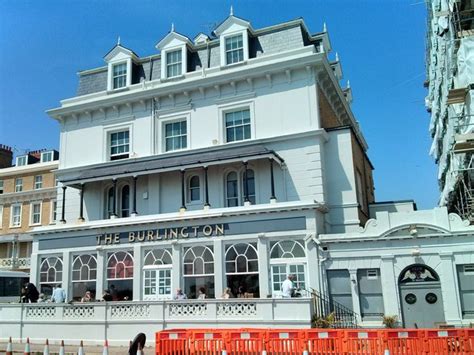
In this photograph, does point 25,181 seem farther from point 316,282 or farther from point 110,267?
point 316,282

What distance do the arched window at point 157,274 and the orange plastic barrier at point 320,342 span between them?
27.4 ft

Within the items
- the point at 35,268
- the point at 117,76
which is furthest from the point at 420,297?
Result: the point at 117,76

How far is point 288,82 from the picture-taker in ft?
74.3

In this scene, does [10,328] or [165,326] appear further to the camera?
[10,328]

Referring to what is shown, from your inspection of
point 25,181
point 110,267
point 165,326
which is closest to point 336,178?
point 165,326

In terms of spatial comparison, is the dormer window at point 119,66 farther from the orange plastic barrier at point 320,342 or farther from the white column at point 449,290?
the white column at point 449,290

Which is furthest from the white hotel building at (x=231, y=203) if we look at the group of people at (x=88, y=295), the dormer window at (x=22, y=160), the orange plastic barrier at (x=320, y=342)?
the dormer window at (x=22, y=160)

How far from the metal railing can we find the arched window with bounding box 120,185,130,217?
36.5 ft

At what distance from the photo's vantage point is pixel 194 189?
934 inches

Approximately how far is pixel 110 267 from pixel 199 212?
540cm

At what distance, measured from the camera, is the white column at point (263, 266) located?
63.9 feet

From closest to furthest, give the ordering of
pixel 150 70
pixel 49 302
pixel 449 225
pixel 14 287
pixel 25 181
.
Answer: pixel 449 225 → pixel 49 302 → pixel 150 70 → pixel 14 287 → pixel 25 181

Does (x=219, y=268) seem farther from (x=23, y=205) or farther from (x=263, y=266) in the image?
(x=23, y=205)

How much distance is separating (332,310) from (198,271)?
19.9 feet
